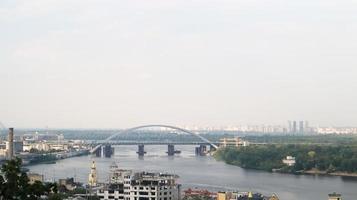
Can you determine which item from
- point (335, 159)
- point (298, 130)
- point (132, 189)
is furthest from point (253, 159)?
point (298, 130)

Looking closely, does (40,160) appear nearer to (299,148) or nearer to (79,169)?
(79,169)

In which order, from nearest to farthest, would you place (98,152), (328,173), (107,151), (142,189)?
(142,189) → (328,173) → (107,151) → (98,152)

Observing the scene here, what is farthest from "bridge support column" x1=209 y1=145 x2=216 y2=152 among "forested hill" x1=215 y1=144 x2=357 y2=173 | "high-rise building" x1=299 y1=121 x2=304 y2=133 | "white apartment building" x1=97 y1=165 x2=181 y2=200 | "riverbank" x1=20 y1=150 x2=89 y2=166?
"high-rise building" x1=299 y1=121 x2=304 y2=133

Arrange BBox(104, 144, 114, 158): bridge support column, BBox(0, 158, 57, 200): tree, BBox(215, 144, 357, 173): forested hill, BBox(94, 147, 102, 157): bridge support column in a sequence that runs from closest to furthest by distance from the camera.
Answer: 1. BBox(0, 158, 57, 200): tree
2. BBox(215, 144, 357, 173): forested hill
3. BBox(104, 144, 114, 158): bridge support column
4. BBox(94, 147, 102, 157): bridge support column

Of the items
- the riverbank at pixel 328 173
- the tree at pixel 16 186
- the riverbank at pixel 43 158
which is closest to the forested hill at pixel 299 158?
the riverbank at pixel 328 173

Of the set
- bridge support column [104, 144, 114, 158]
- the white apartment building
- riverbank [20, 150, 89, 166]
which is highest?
bridge support column [104, 144, 114, 158]

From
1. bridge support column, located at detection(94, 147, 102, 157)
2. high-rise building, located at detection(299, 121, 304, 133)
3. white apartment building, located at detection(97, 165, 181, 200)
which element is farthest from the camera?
high-rise building, located at detection(299, 121, 304, 133)

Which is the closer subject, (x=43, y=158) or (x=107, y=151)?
(x=43, y=158)

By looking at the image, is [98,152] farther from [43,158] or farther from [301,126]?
[301,126]

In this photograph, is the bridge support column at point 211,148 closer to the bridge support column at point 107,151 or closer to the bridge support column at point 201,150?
the bridge support column at point 201,150

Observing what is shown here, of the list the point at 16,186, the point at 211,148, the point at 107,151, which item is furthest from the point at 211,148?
the point at 16,186

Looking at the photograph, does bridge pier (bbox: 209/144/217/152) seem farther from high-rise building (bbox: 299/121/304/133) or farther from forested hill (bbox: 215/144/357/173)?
high-rise building (bbox: 299/121/304/133)
